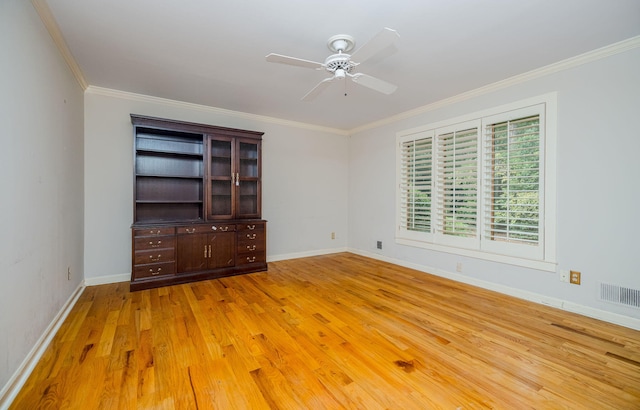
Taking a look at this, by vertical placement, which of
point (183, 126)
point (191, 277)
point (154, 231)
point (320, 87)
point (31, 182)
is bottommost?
point (191, 277)

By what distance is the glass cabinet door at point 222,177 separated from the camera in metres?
4.06

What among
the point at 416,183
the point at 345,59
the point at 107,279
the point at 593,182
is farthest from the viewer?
the point at 416,183

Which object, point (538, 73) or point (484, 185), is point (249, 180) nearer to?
point (484, 185)

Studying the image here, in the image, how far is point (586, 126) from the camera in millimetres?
2678

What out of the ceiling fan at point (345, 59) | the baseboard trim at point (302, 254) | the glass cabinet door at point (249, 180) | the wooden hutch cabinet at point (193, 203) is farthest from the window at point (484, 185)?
the wooden hutch cabinet at point (193, 203)

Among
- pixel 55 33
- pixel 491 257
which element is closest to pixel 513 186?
pixel 491 257

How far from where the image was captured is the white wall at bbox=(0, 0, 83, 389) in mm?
1568

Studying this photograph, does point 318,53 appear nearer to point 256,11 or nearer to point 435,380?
point 256,11

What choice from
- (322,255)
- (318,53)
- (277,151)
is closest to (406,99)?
(318,53)

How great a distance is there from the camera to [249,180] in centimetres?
431

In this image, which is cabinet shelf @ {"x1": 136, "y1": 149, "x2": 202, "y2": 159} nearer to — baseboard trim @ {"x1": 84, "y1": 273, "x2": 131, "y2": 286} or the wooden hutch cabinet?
the wooden hutch cabinet

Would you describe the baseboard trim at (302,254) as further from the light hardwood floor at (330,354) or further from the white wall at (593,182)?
the white wall at (593,182)

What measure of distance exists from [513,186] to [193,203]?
168 inches

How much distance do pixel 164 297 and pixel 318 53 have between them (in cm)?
311
